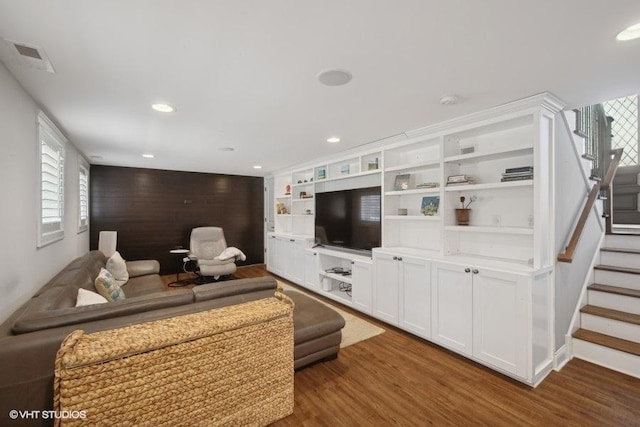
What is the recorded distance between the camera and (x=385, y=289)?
3297 mm

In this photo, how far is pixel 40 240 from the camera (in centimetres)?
231

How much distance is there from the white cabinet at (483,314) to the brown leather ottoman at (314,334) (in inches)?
41.7

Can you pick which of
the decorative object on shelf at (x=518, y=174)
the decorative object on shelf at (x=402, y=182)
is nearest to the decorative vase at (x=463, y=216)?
the decorative object on shelf at (x=518, y=174)

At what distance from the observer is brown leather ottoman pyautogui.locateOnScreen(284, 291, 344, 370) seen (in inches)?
90.0

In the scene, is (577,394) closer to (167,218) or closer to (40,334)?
(40,334)

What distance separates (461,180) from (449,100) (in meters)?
0.90

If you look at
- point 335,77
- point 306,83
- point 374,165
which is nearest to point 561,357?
point 374,165

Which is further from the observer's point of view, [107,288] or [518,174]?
[107,288]

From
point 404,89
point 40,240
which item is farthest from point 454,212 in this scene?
point 40,240

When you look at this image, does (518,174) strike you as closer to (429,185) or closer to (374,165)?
(429,185)

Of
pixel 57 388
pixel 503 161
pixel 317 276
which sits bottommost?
pixel 317 276

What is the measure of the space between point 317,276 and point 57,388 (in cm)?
356

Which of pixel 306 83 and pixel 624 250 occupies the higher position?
pixel 306 83

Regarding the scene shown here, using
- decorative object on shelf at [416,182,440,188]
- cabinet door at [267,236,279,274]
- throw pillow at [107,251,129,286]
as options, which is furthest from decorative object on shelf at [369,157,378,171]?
throw pillow at [107,251,129,286]
